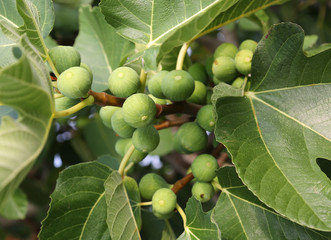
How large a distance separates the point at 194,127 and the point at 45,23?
23.0 inches

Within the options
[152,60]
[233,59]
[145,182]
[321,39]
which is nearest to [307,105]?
[233,59]

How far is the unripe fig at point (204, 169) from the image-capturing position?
1100 mm

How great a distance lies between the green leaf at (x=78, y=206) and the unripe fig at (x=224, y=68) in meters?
0.45

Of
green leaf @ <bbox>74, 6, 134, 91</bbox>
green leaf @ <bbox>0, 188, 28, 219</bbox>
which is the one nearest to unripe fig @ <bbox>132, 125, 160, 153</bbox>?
green leaf @ <bbox>74, 6, 134, 91</bbox>

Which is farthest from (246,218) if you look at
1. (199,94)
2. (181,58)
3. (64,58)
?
(64,58)

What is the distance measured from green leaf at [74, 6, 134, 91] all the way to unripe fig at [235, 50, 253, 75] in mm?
450

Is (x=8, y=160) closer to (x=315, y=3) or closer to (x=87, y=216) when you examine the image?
(x=87, y=216)

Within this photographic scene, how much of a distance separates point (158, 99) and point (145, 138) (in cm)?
24

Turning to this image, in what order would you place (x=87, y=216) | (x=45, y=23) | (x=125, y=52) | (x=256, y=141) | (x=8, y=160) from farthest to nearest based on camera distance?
(x=125, y=52) < (x=45, y=23) < (x=87, y=216) < (x=256, y=141) < (x=8, y=160)

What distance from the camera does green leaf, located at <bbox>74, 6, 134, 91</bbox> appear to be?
4.77 feet

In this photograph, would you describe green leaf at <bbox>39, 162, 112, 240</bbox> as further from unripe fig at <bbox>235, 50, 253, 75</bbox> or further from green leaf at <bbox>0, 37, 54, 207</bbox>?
unripe fig at <bbox>235, 50, 253, 75</bbox>

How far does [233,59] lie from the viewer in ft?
3.92

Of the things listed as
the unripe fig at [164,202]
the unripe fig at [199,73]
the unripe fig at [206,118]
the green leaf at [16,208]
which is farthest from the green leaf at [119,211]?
the green leaf at [16,208]

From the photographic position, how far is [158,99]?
1.24 m
